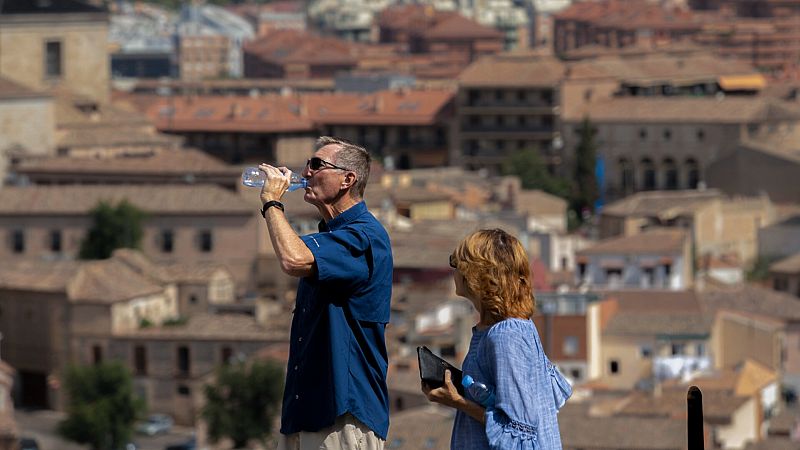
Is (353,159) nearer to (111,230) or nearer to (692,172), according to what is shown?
(111,230)

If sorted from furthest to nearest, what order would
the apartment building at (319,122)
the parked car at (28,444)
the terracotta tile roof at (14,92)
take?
the apartment building at (319,122) < the terracotta tile roof at (14,92) < the parked car at (28,444)

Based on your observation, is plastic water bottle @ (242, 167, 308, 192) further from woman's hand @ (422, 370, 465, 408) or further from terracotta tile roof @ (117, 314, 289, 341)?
terracotta tile roof @ (117, 314, 289, 341)

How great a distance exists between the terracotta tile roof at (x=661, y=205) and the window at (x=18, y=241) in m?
10.3

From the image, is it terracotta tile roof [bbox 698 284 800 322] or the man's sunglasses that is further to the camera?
terracotta tile roof [bbox 698 284 800 322]

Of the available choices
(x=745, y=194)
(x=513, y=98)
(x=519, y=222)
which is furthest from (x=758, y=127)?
(x=519, y=222)

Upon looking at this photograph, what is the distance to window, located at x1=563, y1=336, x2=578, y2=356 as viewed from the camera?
29125 millimetres

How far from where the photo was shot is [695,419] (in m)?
4.39

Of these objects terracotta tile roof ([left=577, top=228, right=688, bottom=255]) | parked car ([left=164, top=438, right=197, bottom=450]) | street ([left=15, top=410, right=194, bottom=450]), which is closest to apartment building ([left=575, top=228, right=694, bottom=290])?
terracotta tile roof ([left=577, top=228, right=688, bottom=255])

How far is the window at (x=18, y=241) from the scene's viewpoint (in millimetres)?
35969

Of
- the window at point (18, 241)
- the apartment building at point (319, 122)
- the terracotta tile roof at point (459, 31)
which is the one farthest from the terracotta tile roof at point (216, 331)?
the terracotta tile roof at point (459, 31)

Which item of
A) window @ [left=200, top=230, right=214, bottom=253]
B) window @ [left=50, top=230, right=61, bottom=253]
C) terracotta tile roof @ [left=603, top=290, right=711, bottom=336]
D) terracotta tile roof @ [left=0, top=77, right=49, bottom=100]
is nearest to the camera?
terracotta tile roof @ [left=603, top=290, right=711, bottom=336]

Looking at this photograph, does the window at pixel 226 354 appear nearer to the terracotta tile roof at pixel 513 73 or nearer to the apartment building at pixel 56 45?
the apartment building at pixel 56 45

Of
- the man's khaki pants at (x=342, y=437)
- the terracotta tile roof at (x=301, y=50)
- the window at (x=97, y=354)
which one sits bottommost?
the terracotta tile roof at (x=301, y=50)

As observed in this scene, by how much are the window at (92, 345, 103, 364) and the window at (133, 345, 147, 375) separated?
41 centimetres
